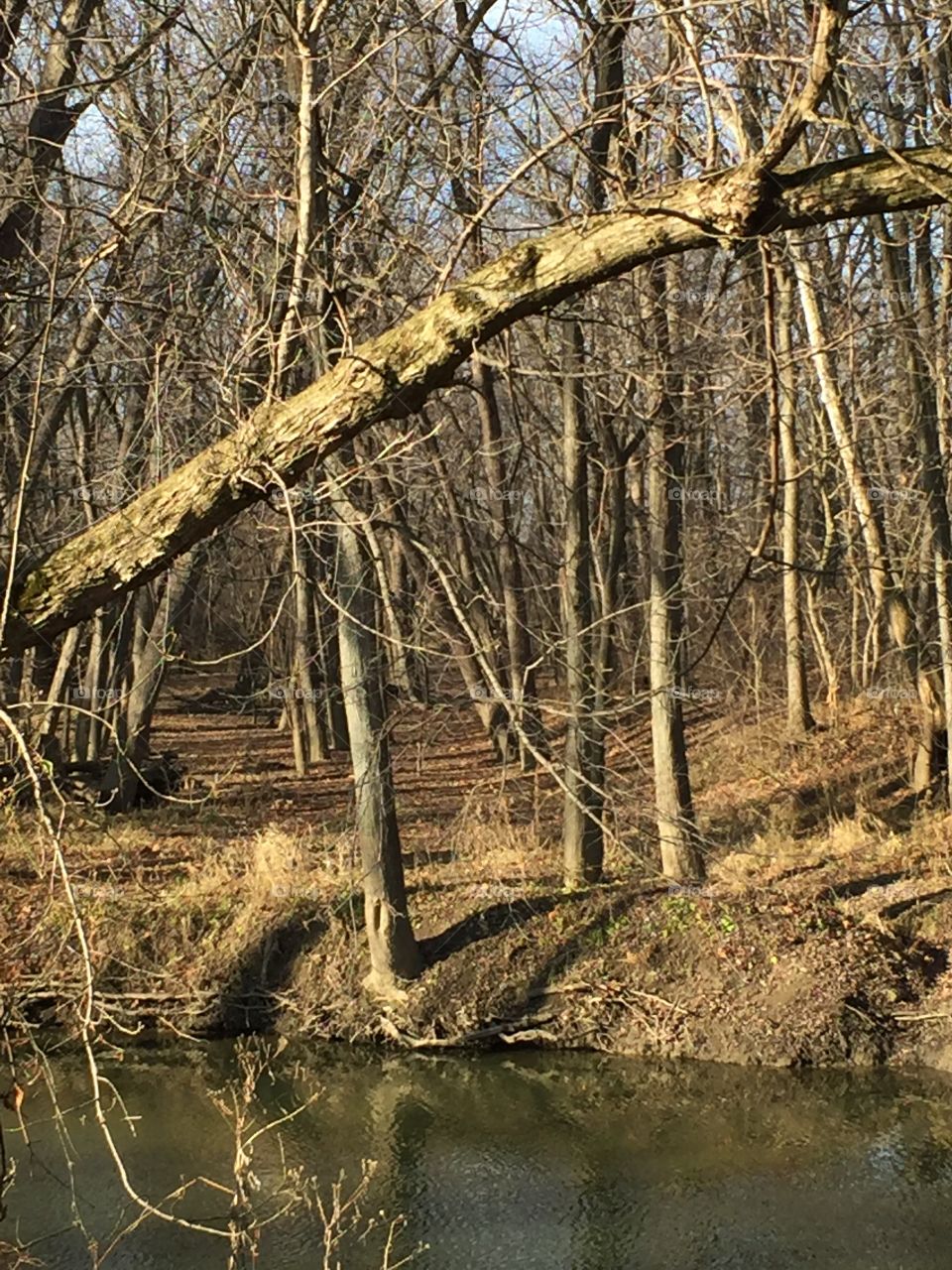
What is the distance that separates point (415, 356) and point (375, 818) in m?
7.18

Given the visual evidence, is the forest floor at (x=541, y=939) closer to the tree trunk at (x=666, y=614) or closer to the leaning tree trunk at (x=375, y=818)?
the leaning tree trunk at (x=375, y=818)

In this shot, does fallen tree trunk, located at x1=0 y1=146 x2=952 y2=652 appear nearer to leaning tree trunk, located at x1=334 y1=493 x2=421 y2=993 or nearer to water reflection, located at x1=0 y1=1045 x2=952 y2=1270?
water reflection, located at x1=0 y1=1045 x2=952 y2=1270

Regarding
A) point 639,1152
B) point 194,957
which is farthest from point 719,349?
point 194,957

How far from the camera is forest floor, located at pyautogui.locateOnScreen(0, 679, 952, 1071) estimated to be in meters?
10.1

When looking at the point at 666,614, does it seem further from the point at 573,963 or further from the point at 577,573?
the point at 573,963

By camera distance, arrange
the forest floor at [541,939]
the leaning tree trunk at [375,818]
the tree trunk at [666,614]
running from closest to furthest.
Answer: the leaning tree trunk at [375,818]
the forest floor at [541,939]
the tree trunk at [666,614]

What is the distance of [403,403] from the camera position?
11.2ft

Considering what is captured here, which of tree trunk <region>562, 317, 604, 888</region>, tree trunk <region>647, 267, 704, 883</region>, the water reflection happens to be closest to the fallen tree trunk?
the water reflection

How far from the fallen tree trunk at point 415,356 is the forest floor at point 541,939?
5585 millimetres

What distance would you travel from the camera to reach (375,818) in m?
10.3

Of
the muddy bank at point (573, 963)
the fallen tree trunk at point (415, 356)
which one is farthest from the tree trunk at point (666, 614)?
the fallen tree trunk at point (415, 356)

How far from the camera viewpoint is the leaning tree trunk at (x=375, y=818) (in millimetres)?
9523

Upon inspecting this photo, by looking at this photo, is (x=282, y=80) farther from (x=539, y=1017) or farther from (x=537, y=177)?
(x=539, y=1017)

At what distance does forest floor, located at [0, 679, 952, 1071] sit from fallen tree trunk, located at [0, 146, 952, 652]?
558 cm
